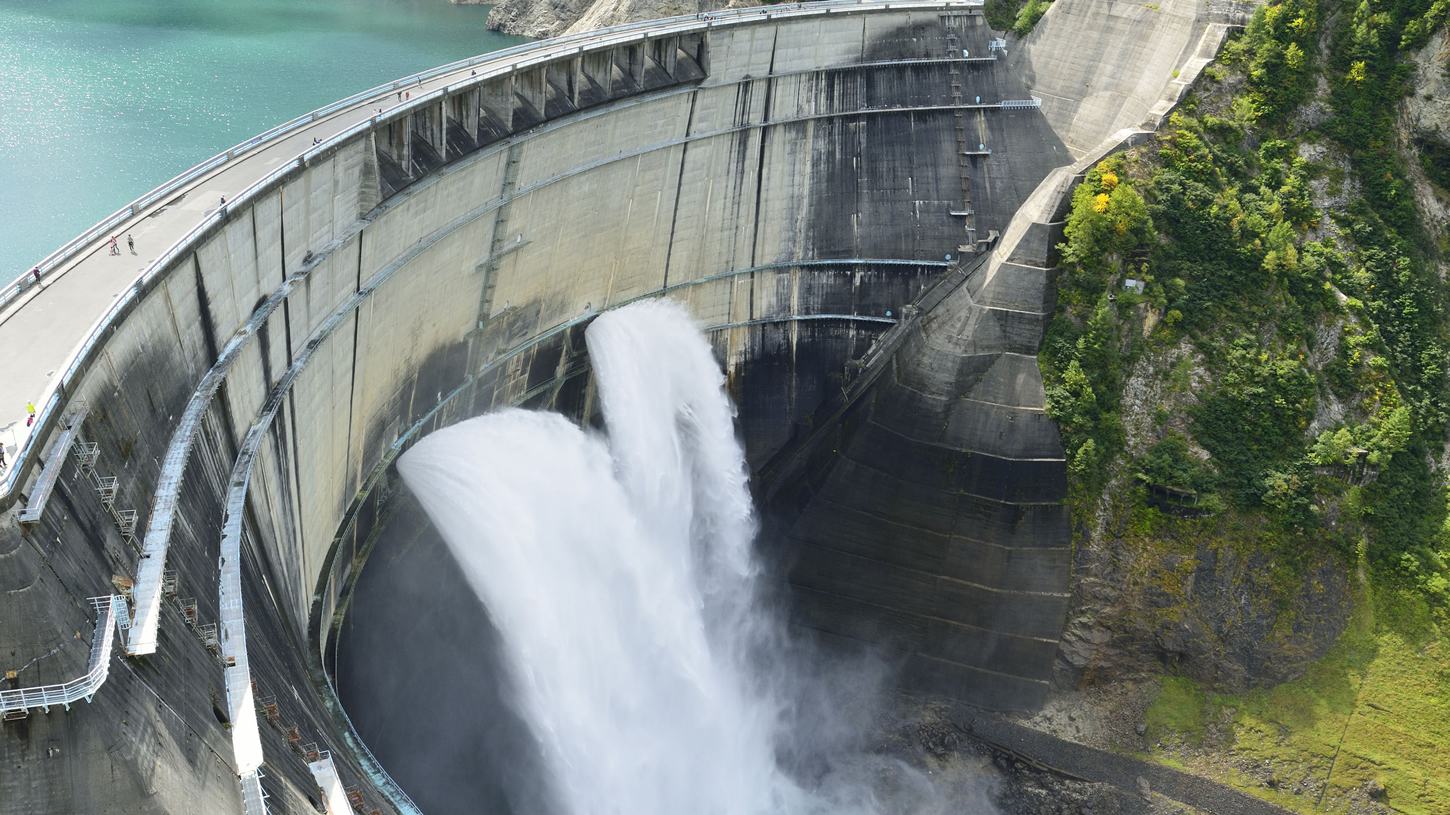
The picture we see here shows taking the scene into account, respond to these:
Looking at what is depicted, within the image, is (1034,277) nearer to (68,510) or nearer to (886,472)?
(886,472)

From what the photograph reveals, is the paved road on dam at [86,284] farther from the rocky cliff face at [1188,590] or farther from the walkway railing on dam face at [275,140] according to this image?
the rocky cliff face at [1188,590]

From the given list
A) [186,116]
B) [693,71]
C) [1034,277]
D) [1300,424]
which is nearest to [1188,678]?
[1300,424]

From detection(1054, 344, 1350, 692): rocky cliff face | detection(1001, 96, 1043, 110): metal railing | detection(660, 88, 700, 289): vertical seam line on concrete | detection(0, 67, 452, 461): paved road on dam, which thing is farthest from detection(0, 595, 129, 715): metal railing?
detection(1001, 96, 1043, 110): metal railing

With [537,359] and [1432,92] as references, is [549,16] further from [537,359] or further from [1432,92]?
[1432,92]

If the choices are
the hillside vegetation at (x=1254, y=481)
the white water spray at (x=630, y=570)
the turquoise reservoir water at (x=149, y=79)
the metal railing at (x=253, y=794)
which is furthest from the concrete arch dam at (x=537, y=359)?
the turquoise reservoir water at (x=149, y=79)

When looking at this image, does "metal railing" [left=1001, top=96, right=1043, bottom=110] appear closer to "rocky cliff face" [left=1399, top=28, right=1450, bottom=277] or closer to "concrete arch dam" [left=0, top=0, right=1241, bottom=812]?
"concrete arch dam" [left=0, top=0, right=1241, bottom=812]

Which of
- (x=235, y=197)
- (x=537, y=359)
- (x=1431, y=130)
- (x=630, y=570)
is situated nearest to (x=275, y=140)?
(x=235, y=197)
